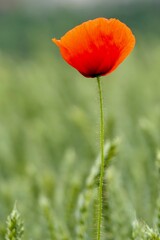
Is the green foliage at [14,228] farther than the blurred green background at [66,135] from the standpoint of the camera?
No

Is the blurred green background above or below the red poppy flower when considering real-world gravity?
below

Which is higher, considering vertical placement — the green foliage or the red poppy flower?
the red poppy flower

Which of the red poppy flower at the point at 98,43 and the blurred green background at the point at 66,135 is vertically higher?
the red poppy flower at the point at 98,43

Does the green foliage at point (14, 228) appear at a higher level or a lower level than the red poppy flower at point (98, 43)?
lower

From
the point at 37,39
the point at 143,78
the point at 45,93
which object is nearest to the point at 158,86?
the point at 143,78

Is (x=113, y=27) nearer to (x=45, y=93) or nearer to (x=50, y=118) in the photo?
(x=50, y=118)

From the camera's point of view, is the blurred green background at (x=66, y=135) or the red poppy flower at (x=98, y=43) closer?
the red poppy flower at (x=98, y=43)

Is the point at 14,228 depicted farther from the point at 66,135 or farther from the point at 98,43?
the point at 66,135

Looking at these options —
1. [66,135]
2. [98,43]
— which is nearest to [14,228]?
[98,43]

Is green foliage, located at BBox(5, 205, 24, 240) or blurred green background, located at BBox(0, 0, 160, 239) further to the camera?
blurred green background, located at BBox(0, 0, 160, 239)
